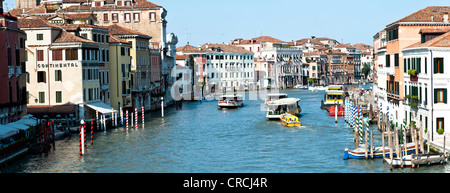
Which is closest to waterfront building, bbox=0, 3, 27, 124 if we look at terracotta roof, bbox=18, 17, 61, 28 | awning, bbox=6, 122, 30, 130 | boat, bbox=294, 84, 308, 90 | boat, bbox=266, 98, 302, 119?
awning, bbox=6, 122, 30, 130

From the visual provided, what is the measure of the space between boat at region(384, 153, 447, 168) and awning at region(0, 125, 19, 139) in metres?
13.6

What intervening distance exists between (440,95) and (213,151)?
31.1 feet

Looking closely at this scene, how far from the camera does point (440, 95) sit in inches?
1001

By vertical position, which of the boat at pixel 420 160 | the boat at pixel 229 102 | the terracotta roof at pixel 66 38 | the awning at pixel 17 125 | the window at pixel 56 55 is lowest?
the boat at pixel 420 160

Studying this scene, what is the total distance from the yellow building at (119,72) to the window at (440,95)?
2280 centimetres

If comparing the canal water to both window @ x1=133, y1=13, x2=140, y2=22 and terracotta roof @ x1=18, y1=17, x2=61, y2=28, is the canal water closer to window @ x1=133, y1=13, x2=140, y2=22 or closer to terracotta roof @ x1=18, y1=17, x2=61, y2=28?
terracotta roof @ x1=18, y1=17, x2=61, y2=28

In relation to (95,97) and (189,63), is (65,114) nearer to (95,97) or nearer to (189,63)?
(95,97)

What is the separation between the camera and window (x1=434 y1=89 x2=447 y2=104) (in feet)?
83.1

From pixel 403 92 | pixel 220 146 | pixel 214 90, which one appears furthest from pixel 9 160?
pixel 214 90

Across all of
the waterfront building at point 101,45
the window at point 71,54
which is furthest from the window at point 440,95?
the waterfront building at point 101,45

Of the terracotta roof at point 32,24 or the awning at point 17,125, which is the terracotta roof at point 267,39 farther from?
the awning at point 17,125

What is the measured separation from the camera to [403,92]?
30.6 meters

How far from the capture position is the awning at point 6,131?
23.6 meters

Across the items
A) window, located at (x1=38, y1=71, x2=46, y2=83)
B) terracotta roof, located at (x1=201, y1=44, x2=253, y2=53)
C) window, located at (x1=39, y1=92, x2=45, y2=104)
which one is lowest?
window, located at (x1=39, y1=92, x2=45, y2=104)
